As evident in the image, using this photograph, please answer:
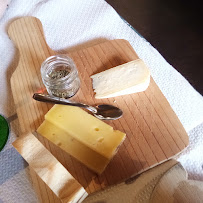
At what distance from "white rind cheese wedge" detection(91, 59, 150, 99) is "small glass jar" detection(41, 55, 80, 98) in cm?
6

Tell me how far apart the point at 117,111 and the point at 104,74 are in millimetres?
108

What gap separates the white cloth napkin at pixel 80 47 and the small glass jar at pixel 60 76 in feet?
0.48

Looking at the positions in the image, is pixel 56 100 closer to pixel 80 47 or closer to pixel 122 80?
pixel 122 80

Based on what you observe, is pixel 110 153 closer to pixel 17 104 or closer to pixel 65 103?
pixel 65 103

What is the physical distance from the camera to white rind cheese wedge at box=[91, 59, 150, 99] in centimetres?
59

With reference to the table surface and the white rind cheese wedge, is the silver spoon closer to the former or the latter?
the white rind cheese wedge

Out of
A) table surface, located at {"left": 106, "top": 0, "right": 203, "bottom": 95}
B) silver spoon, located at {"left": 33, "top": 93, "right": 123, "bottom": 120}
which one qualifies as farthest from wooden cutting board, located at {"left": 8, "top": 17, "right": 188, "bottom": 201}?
table surface, located at {"left": 106, "top": 0, "right": 203, "bottom": 95}

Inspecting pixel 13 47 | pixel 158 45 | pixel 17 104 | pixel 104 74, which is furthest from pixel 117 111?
pixel 158 45

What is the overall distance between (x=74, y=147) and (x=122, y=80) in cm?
20

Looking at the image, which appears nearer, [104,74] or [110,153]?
[110,153]

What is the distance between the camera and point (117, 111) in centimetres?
58

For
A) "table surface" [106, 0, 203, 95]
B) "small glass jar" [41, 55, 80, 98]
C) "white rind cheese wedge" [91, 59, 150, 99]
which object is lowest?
"table surface" [106, 0, 203, 95]

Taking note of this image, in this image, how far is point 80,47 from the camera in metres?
0.79

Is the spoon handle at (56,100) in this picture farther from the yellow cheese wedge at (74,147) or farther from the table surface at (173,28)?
the table surface at (173,28)
